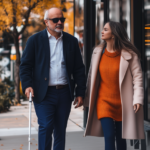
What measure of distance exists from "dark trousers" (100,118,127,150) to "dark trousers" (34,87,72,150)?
1.59ft

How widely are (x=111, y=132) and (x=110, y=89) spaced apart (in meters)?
0.48

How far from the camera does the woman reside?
373 centimetres

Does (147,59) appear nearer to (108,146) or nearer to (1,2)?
(108,146)

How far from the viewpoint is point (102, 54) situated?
3934 mm

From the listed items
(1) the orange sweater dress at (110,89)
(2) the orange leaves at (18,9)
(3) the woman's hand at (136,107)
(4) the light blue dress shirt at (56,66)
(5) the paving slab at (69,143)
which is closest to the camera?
(3) the woman's hand at (136,107)

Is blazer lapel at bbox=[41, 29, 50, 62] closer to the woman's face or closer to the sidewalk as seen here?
the woman's face

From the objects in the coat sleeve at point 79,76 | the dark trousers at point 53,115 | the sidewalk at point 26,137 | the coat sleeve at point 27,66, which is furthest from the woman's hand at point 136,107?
the sidewalk at point 26,137

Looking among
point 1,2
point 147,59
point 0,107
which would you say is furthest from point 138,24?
point 1,2

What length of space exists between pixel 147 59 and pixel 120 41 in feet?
7.79

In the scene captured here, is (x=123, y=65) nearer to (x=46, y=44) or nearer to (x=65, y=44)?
(x=65, y=44)

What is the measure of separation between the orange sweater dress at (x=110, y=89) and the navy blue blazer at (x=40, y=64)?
34 centimetres

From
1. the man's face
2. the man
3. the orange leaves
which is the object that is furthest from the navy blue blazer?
the orange leaves

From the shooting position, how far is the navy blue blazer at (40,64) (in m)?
3.87

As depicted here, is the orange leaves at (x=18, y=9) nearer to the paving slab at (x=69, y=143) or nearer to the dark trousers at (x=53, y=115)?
the paving slab at (x=69, y=143)
